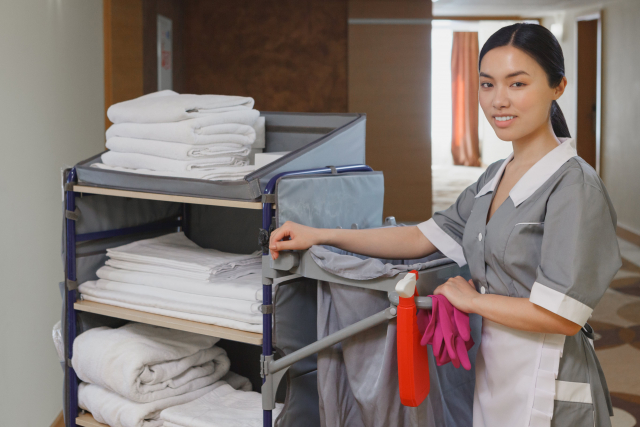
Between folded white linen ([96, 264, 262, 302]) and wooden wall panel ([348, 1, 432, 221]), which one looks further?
wooden wall panel ([348, 1, 432, 221])

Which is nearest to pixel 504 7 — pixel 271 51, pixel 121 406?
pixel 271 51

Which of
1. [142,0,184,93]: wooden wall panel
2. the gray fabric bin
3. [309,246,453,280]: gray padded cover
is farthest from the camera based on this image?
[142,0,184,93]: wooden wall panel

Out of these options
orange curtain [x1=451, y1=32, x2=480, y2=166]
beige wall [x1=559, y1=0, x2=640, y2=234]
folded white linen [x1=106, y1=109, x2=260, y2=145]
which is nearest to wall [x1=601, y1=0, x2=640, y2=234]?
beige wall [x1=559, y1=0, x2=640, y2=234]

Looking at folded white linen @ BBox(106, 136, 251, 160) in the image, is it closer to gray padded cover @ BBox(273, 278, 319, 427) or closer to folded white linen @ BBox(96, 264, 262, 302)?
folded white linen @ BBox(96, 264, 262, 302)

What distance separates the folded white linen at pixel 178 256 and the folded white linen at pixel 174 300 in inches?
3.3

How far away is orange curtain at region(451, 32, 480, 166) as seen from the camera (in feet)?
37.7

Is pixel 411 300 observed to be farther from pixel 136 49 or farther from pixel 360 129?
pixel 136 49

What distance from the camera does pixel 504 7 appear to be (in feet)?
26.1

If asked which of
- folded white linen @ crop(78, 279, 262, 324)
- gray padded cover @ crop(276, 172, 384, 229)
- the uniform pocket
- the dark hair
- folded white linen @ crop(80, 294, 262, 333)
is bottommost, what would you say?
the uniform pocket

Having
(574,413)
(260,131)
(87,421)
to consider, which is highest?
(260,131)

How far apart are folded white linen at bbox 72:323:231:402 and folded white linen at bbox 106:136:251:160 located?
60 centimetres

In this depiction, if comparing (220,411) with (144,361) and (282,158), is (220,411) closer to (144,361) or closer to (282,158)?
(144,361)

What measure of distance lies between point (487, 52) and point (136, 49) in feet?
9.92

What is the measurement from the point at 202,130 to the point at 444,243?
768 millimetres
